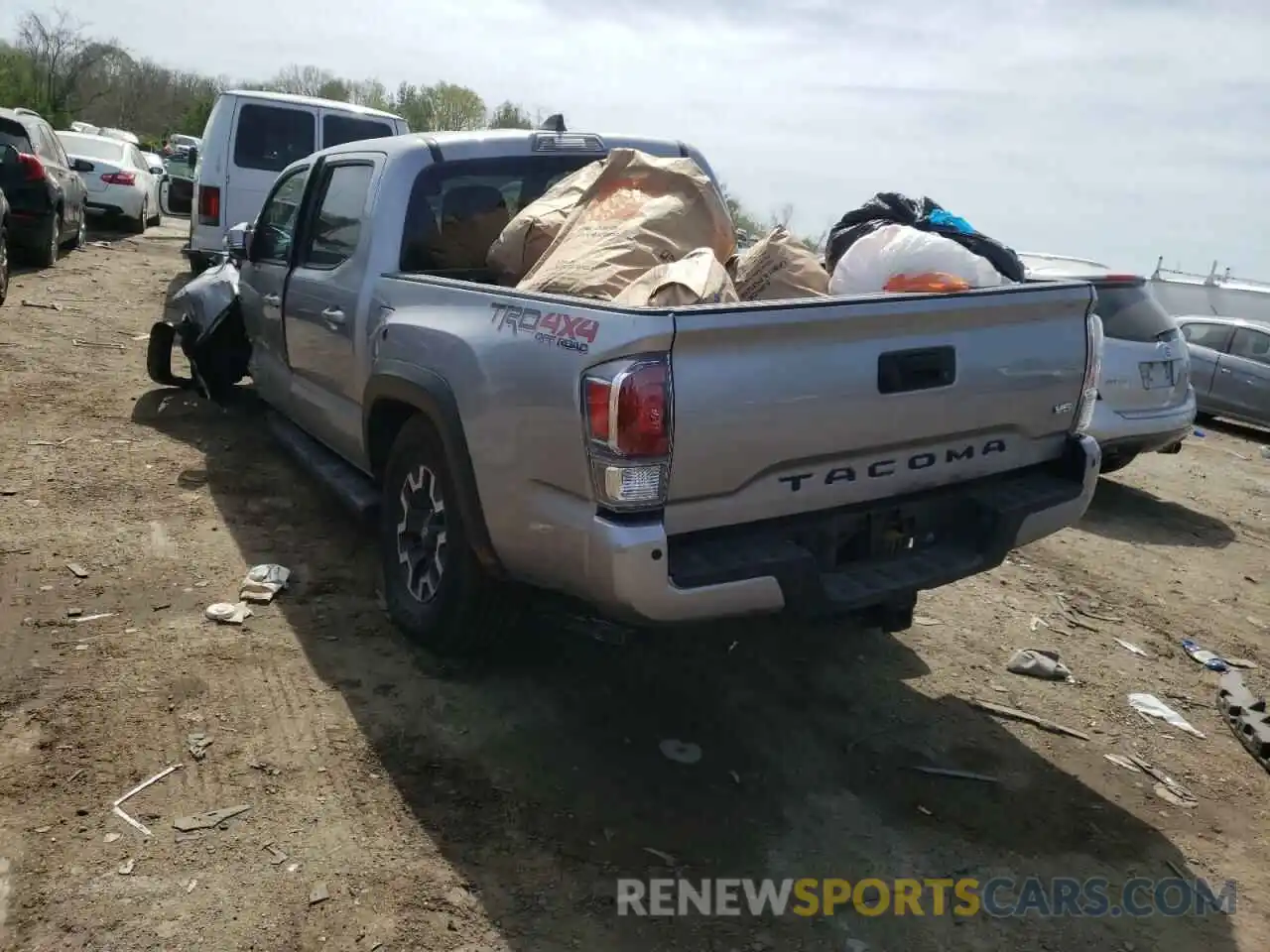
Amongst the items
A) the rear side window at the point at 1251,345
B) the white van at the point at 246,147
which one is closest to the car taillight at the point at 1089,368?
the white van at the point at 246,147

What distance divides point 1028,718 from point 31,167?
1231 centimetres

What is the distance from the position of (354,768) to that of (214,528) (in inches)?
91.7

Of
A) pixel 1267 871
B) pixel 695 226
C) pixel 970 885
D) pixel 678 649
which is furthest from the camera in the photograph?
pixel 678 649

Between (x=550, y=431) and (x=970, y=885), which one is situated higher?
(x=550, y=431)

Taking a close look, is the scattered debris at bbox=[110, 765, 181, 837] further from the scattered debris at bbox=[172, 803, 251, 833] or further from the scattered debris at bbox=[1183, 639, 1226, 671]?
the scattered debris at bbox=[1183, 639, 1226, 671]

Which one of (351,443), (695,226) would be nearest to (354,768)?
(351,443)

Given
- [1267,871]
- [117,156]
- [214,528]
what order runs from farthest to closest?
[117,156] < [214,528] < [1267,871]

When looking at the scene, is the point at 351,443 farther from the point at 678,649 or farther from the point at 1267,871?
the point at 1267,871

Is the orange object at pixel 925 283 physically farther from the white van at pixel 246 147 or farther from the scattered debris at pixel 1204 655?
the white van at pixel 246 147

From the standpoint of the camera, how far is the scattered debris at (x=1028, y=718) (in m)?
4.06

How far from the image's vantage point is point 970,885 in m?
3.06

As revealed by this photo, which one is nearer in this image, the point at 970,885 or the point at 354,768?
the point at 970,885

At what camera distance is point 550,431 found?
123 inches

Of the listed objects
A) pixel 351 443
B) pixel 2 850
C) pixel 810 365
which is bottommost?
pixel 2 850
